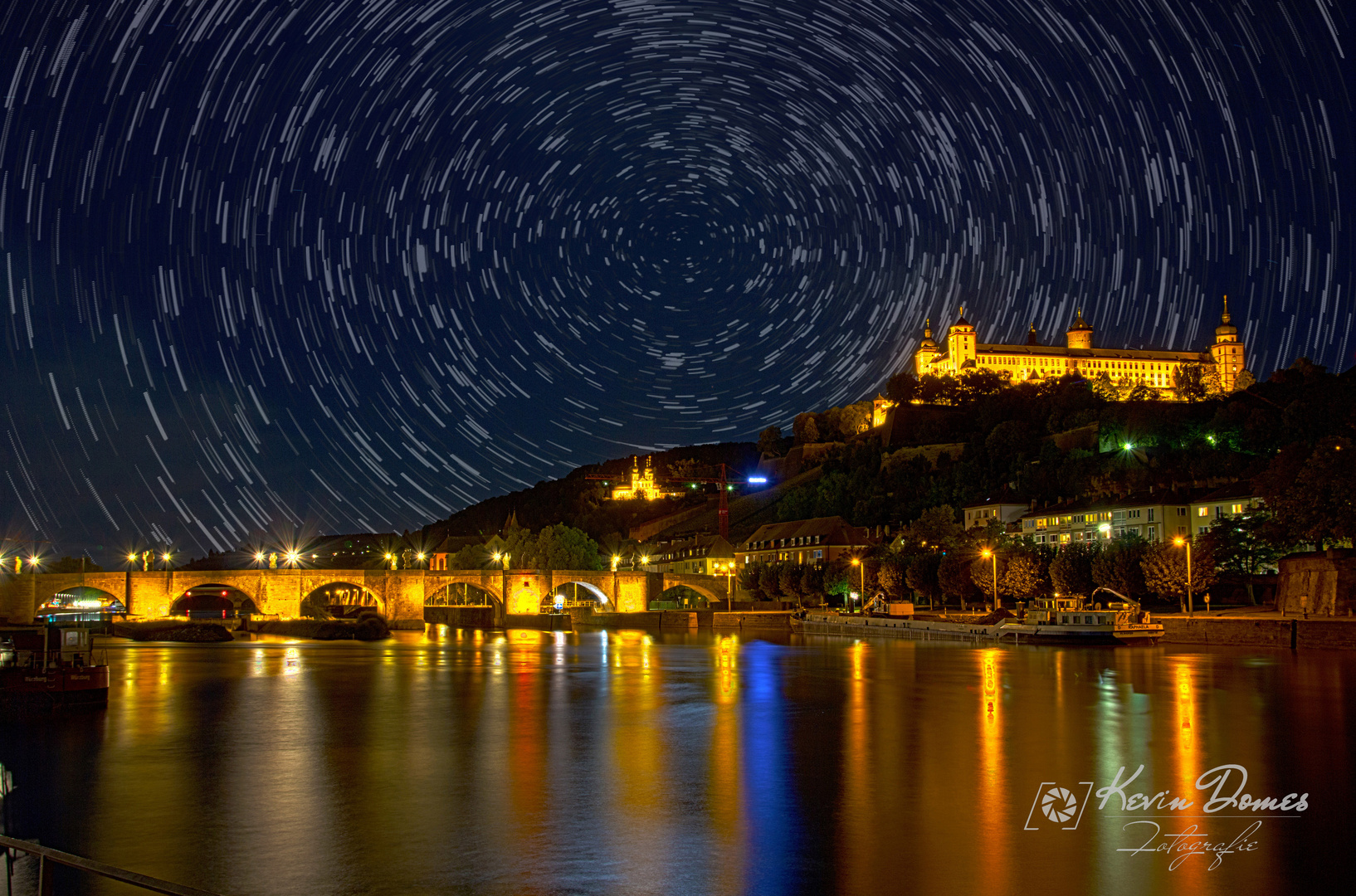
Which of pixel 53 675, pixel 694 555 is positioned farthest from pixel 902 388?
pixel 53 675

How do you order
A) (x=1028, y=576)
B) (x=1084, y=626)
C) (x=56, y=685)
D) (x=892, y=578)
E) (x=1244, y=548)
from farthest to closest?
(x=892, y=578) → (x=1028, y=576) → (x=1244, y=548) → (x=1084, y=626) → (x=56, y=685)

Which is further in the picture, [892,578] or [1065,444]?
[1065,444]

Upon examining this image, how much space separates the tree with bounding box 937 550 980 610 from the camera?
9412 cm

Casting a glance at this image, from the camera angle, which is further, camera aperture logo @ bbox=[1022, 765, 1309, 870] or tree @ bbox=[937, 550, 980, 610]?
tree @ bbox=[937, 550, 980, 610]

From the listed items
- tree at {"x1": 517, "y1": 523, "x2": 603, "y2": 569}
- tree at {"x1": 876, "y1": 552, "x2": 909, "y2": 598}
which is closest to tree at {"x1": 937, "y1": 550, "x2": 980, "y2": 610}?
tree at {"x1": 876, "y1": 552, "x2": 909, "y2": 598}

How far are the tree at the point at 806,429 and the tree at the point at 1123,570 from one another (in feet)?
363

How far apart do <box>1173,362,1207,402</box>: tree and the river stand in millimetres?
141438

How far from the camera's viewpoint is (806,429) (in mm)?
193250

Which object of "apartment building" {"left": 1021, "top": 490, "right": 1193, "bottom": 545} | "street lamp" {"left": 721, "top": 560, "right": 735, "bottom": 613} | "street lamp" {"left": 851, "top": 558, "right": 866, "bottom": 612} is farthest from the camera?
"street lamp" {"left": 721, "top": 560, "right": 735, "bottom": 613}

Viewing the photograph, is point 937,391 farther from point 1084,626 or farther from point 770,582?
point 1084,626

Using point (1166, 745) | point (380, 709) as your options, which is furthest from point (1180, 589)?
point (380, 709)

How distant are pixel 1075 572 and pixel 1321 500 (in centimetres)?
2249

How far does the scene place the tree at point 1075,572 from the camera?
261ft

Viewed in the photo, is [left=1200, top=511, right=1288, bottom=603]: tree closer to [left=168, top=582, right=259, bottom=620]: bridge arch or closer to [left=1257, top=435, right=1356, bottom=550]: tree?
[left=1257, top=435, right=1356, bottom=550]: tree
